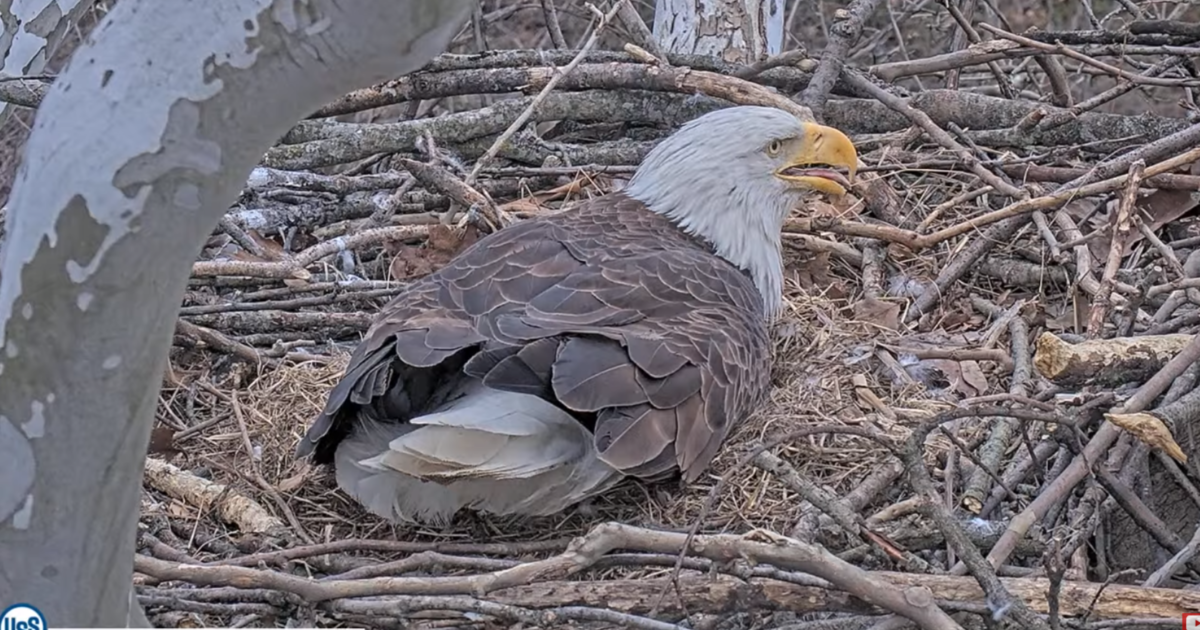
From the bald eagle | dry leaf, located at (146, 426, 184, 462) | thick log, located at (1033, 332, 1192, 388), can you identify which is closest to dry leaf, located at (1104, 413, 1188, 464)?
thick log, located at (1033, 332, 1192, 388)

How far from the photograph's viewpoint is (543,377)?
3.17 meters

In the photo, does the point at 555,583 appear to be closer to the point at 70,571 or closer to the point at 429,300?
the point at 429,300

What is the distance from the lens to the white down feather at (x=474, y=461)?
306cm

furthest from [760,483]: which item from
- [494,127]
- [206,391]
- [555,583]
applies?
[494,127]

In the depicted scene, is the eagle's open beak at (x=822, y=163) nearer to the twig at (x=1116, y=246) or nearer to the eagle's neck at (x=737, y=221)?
the eagle's neck at (x=737, y=221)

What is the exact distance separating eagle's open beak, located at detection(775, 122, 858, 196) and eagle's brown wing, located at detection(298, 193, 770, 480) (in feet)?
1.87

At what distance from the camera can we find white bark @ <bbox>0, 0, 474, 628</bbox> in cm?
144

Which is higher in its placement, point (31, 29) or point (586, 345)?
point (31, 29)

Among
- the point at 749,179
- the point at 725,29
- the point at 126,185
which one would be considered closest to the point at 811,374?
the point at 749,179

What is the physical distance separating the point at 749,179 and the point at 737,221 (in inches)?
5.6

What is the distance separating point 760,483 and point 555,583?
839 mm

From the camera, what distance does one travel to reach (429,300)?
3.63 m

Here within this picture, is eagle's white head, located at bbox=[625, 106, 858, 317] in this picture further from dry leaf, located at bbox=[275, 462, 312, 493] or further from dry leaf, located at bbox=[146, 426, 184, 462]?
dry leaf, located at bbox=[146, 426, 184, 462]

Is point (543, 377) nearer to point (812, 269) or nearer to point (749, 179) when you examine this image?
point (749, 179)
